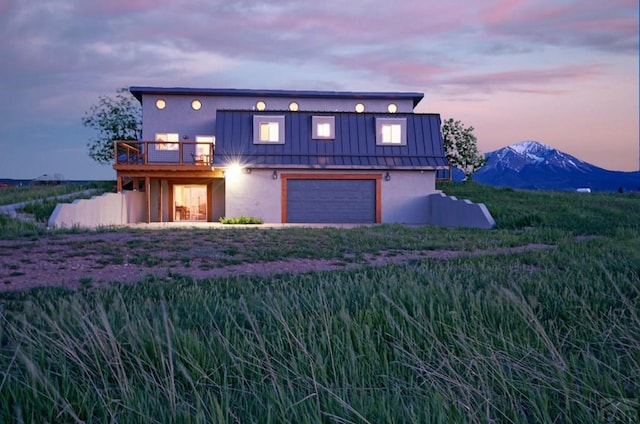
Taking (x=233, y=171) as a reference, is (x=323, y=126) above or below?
above

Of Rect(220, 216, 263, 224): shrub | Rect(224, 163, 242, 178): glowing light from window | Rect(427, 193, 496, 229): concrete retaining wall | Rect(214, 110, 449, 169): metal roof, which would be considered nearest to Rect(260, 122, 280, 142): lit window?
Rect(214, 110, 449, 169): metal roof

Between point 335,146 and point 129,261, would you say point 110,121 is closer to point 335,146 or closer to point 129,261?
point 335,146

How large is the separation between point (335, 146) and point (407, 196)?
3.99 meters

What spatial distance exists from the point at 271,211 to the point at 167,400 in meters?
21.8

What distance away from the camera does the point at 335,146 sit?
83.7 feet

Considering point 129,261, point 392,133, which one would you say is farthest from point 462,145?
point 129,261

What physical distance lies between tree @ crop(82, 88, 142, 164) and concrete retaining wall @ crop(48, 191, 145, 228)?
13398mm

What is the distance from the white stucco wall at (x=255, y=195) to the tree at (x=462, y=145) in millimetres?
21042

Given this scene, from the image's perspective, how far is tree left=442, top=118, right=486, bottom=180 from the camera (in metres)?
42.0

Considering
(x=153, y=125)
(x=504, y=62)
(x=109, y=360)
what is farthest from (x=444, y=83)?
(x=109, y=360)

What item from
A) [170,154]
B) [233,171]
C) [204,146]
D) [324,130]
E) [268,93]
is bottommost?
[233,171]

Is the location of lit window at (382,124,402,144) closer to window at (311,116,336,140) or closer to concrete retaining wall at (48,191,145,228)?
window at (311,116,336,140)

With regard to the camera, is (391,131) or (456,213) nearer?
(456,213)

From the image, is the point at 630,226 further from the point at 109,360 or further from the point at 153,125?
the point at 153,125
